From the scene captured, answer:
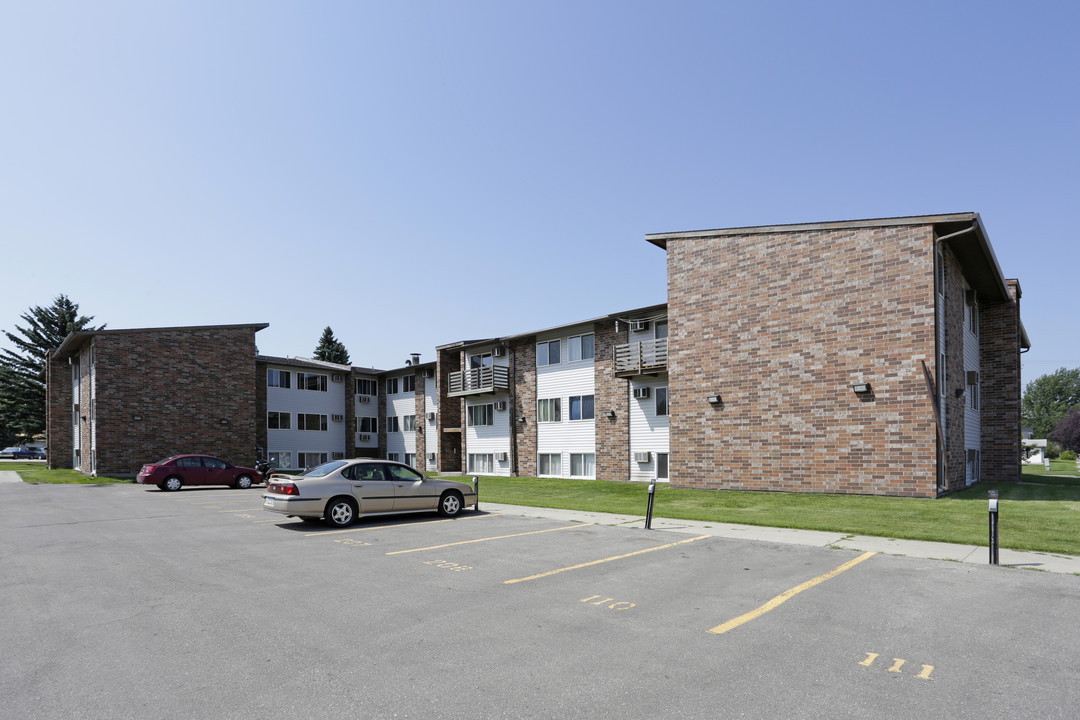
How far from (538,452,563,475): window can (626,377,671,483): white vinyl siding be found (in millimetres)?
4882

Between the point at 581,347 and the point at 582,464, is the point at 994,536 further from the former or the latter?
the point at 581,347

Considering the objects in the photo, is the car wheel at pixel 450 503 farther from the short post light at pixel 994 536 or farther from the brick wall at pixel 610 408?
the brick wall at pixel 610 408

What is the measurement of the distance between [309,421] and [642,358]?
1032 inches

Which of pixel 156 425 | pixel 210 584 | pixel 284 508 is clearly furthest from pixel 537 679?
pixel 156 425

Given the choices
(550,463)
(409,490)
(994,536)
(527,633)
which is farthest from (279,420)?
(994,536)

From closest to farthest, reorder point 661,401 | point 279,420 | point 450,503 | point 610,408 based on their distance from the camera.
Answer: point 450,503
point 661,401
point 610,408
point 279,420

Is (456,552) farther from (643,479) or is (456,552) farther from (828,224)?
(643,479)

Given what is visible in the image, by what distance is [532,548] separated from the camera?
10750mm

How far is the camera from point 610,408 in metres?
30.3

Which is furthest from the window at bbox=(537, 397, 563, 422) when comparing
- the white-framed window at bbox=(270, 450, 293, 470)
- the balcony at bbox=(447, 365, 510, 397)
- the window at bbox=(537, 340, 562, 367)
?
the white-framed window at bbox=(270, 450, 293, 470)

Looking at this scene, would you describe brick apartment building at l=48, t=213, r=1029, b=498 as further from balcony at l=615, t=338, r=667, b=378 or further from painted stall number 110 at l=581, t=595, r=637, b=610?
painted stall number 110 at l=581, t=595, r=637, b=610

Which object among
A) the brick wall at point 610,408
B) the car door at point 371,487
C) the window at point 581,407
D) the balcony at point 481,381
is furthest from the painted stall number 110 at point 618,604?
the balcony at point 481,381

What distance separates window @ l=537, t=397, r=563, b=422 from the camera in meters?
33.1

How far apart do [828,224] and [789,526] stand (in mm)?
11052
